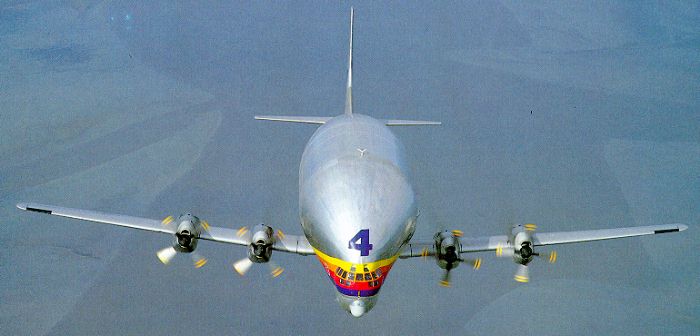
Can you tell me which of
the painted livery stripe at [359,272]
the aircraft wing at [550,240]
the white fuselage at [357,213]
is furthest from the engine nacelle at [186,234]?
the aircraft wing at [550,240]

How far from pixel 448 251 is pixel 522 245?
371cm

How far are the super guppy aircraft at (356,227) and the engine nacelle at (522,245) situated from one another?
5 centimetres

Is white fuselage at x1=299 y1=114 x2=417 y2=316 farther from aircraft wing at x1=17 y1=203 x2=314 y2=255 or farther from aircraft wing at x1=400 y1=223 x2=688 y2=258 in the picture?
aircraft wing at x1=400 y1=223 x2=688 y2=258

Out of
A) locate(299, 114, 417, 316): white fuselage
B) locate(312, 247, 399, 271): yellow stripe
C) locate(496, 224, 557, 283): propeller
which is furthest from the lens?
locate(496, 224, 557, 283): propeller

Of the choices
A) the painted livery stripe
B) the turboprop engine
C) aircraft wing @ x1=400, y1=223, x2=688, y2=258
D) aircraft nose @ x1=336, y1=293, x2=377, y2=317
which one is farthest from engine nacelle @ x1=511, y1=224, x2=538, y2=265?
aircraft nose @ x1=336, y1=293, x2=377, y2=317

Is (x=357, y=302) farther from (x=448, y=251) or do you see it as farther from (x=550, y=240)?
(x=550, y=240)

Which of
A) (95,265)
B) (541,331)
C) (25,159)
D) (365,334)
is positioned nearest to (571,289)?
(541,331)

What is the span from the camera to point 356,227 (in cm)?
2338

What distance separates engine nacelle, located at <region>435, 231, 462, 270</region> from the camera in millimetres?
29078

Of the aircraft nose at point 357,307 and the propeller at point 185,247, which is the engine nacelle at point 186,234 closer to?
the propeller at point 185,247

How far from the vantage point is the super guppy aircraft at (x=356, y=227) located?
935 inches

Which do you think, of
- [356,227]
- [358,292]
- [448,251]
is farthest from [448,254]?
[356,227]

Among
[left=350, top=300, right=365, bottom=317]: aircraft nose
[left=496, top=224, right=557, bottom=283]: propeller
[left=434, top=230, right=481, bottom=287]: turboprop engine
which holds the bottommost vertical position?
[left=350, top=300, right=365, bottom=317]: aircraft nose

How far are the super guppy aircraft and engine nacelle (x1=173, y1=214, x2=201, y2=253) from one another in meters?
0.01
